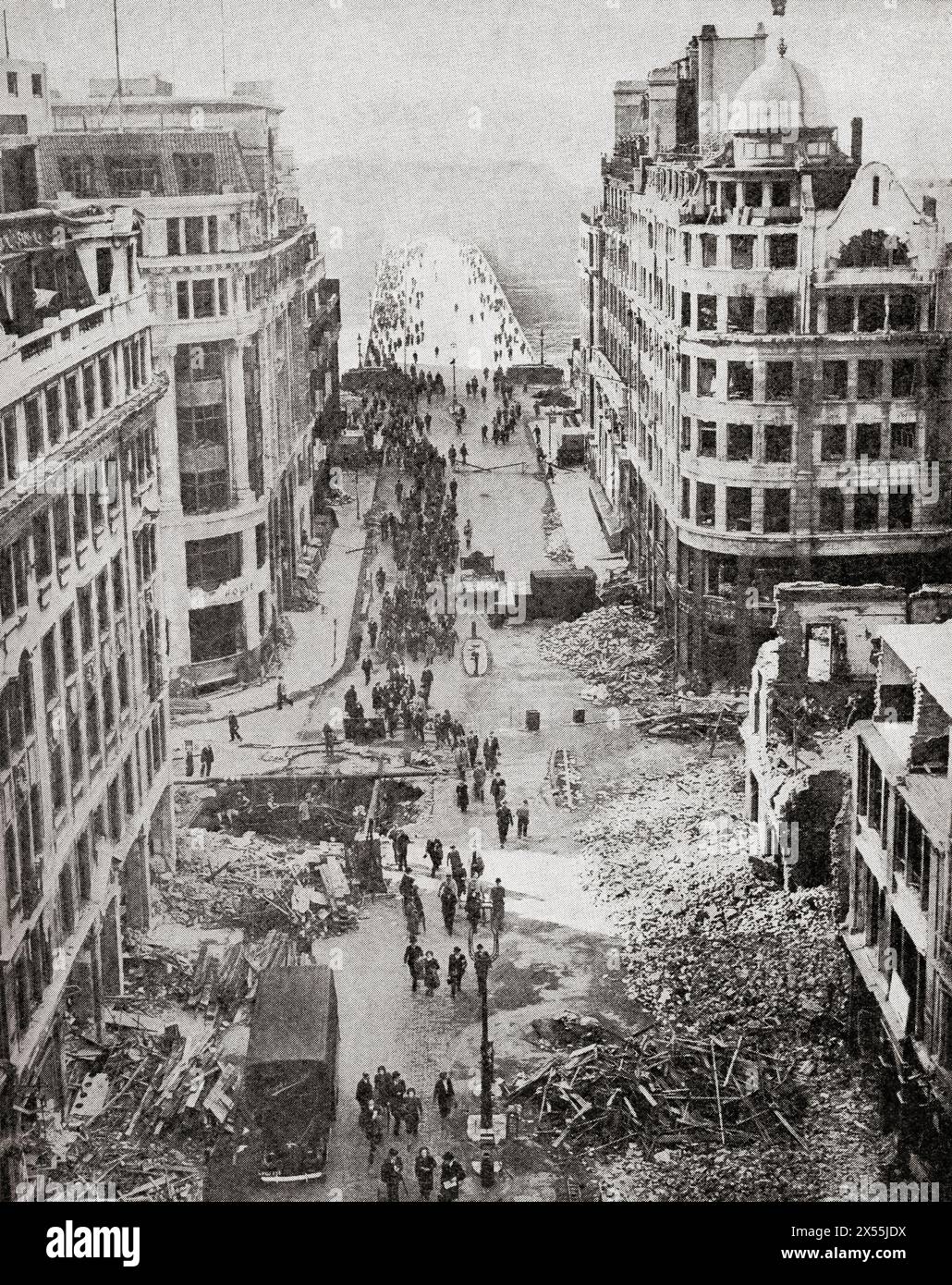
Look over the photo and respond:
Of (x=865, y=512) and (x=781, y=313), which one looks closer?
(x=781, y=313)

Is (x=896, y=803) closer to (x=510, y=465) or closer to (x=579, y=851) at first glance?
(x=579, y=851)

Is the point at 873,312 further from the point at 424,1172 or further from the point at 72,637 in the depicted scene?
the point at 424,1172

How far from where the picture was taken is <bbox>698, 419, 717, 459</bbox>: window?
51375mm

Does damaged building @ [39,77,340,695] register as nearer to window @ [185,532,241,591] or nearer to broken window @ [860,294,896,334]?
window @ [185,532,241,591]

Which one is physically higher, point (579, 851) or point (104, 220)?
point (104, 220)

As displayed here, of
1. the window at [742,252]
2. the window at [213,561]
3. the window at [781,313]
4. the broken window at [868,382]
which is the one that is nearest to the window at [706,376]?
the window at [781,313]

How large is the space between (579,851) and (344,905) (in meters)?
5.78

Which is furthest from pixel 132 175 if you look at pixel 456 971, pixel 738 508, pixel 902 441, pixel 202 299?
pixel 456 971

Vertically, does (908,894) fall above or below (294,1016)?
above

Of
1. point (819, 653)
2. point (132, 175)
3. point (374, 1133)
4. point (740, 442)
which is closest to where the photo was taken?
point (374, 1133)

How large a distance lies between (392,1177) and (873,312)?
29409mm

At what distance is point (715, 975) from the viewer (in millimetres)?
33969

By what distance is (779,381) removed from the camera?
164 feet

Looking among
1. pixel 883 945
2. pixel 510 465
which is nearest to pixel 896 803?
pixel 883 945
